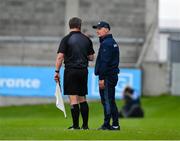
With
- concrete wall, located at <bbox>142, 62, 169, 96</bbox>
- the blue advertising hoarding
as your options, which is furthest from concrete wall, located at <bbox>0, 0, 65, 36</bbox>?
concrete wall, located at <bbox>142, 62, 169, 96</bbox>

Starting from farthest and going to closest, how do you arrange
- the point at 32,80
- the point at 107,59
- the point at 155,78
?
the point at 155,78
the point at 32,80
the point at 107,59

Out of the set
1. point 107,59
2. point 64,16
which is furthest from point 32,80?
point 107,59

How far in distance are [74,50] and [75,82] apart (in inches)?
22.2

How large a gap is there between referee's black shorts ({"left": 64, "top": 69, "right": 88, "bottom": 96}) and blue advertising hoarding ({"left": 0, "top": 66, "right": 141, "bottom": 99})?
58.0ft

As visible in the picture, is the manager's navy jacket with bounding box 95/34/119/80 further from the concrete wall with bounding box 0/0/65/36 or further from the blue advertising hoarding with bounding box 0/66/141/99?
the concrete wall with bounding box 0/0/65/36

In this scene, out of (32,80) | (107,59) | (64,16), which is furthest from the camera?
(64,16)

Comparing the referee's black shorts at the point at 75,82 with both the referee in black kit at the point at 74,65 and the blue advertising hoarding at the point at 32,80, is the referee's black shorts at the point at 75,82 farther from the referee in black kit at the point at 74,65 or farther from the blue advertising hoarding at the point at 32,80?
the blue advertising hoarding at the point at 32,80

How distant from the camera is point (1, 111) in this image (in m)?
30.9

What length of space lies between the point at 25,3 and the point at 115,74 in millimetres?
22686

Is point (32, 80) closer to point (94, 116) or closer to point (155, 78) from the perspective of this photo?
point (94, 116)

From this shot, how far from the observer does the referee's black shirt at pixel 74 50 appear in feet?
47.1

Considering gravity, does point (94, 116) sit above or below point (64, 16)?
below

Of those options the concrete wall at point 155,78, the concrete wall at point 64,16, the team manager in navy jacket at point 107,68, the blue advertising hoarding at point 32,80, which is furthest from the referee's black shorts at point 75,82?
the concrete wall at point 64,16

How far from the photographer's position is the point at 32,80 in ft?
107
